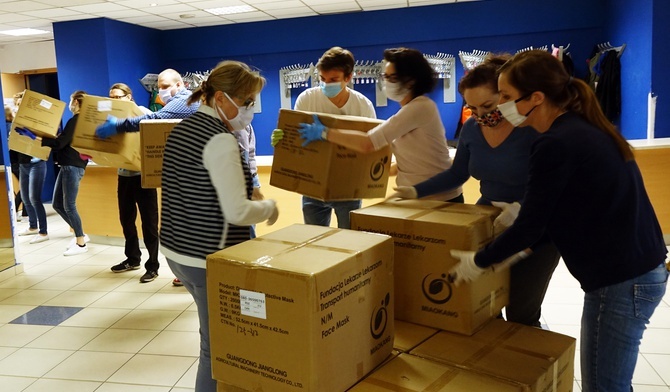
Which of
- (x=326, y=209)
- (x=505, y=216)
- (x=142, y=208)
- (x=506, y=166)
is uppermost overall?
(x=506, y=166)

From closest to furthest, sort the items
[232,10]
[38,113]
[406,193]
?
1. [406,193]
2. [38,113]
3. [232,10]

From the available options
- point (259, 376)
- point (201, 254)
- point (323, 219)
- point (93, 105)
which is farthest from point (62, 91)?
point (259, 376)

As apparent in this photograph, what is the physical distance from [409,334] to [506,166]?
2.25ft

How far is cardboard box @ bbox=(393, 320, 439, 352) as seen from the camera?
1.55 m

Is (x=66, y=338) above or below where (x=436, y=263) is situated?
below

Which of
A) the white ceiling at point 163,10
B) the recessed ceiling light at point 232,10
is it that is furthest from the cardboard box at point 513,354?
the recessed ceiling light at point 232,10

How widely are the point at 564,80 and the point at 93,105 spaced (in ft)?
9.54

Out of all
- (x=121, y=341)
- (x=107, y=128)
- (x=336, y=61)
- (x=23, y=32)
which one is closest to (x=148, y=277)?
(x=121, y=341)

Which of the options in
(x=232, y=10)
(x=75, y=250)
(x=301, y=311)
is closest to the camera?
(x=301, y=311)

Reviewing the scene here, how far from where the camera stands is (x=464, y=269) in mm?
1503

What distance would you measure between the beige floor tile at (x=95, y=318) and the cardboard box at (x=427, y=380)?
9.05 feet

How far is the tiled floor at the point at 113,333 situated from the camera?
2.80m

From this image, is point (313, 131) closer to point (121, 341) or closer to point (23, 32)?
point (121, 341)

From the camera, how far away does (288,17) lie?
8500mm
